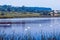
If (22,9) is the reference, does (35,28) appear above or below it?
below

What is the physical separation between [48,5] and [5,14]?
0.88m

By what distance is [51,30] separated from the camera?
2.80 m

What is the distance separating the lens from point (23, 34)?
9.06ft

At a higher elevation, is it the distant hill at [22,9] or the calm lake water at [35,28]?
the distant hill at [22,9]

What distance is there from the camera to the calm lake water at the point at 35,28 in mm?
2742

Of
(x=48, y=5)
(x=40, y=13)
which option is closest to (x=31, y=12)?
(x=40, y=13)

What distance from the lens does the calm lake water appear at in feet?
9.00

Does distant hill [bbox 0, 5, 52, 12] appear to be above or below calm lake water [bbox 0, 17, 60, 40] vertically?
above

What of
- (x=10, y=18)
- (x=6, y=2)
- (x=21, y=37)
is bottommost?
(x=21, y=37)

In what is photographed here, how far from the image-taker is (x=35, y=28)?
2.78 m

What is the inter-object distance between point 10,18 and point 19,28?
264mm

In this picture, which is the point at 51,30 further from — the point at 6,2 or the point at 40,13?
the point at 6,2

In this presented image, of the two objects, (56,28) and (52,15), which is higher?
(52,15)

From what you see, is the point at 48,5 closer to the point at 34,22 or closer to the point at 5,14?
the point at 34,22
